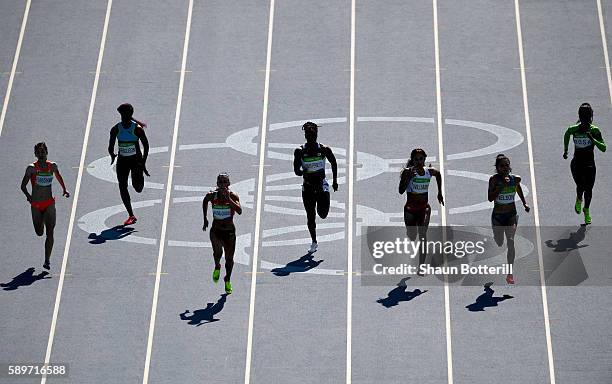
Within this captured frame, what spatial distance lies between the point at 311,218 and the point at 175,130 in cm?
401

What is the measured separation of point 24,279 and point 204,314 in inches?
114

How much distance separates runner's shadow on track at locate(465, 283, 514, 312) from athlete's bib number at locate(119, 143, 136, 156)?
565cm

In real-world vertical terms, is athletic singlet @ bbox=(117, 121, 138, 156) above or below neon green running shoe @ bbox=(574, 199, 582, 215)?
above

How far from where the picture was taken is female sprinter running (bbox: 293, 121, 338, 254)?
21.0 meters

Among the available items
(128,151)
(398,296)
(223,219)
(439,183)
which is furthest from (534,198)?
(128,151)

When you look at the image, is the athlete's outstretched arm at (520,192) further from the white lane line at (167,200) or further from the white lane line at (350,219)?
the white lane line at (167,200)

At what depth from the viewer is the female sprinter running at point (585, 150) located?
21453 millimetres

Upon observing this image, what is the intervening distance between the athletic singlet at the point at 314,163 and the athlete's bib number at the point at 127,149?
9.03ft

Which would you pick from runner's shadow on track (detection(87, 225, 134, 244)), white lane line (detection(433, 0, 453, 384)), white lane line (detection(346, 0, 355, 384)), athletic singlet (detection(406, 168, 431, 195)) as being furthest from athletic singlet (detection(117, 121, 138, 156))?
white lane line (detection(433, 0, 453, 384))

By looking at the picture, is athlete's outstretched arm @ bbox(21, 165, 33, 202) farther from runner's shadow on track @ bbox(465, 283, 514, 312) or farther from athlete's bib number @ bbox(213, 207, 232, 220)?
runner's shadow on track @ bbox(465, 283, 514, 312)

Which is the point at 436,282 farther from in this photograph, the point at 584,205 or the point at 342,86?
the point at 342,86

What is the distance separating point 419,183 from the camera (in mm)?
20656

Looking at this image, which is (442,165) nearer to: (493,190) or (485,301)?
(493,190)

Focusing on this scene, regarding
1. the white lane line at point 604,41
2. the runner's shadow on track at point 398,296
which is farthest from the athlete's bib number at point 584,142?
the white lane line at point 604,41
